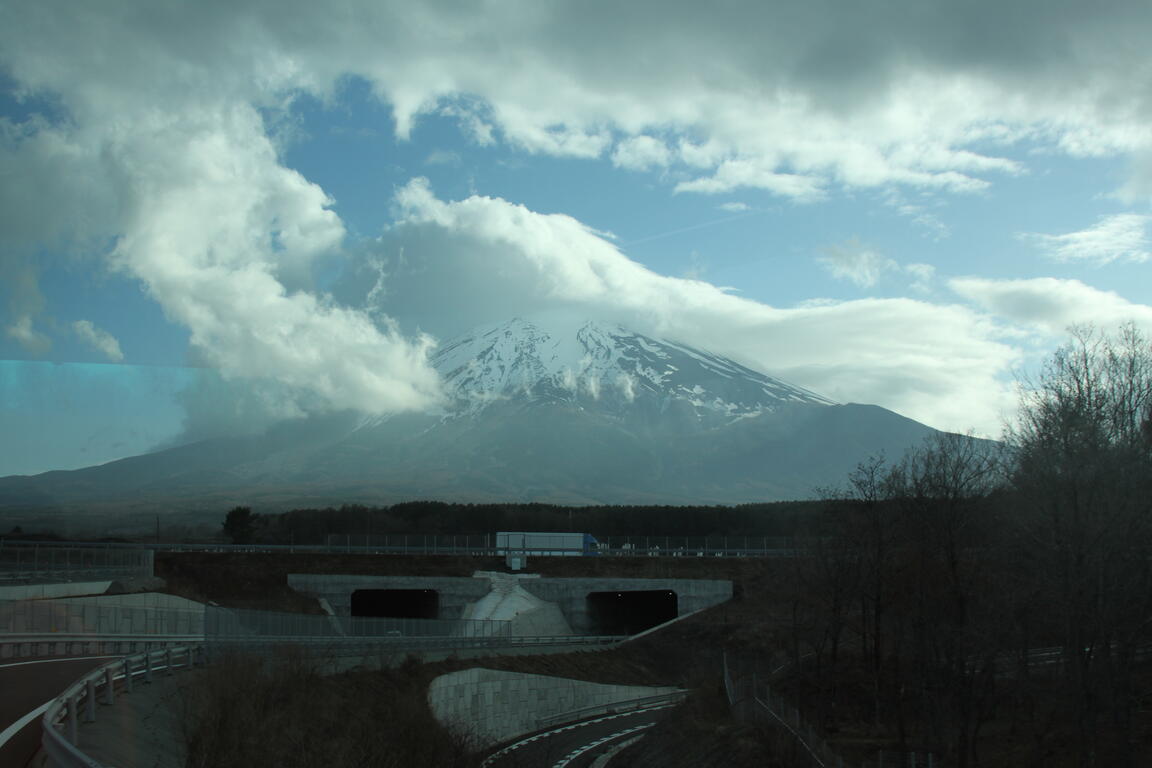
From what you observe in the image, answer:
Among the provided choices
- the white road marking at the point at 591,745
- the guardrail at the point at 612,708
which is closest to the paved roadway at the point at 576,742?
the white road marking at the point at 591,745

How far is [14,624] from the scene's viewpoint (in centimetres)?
3591

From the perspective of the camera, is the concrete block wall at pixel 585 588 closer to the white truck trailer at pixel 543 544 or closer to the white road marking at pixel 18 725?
the white truck trailer at pixel 543 544

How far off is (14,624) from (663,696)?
1574 inches

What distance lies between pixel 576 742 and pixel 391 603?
172 ft

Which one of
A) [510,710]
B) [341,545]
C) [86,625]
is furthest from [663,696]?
[341,545]

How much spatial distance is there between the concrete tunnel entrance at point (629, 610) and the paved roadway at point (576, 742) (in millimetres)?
29721

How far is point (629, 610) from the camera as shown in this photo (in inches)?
Result: 3809

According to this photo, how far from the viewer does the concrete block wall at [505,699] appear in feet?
141

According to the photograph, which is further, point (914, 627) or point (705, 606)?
point (705, 606)

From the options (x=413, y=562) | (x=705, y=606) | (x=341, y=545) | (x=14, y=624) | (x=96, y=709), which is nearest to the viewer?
(x=96, y=709)

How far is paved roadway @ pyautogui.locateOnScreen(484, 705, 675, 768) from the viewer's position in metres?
41.6

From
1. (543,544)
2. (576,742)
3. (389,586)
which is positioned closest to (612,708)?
(576,742)

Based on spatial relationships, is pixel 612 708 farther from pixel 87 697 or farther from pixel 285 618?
pixel 87 697

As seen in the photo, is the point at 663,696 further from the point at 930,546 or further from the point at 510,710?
the point at 930,546
